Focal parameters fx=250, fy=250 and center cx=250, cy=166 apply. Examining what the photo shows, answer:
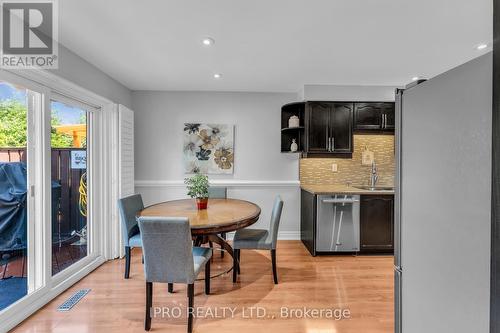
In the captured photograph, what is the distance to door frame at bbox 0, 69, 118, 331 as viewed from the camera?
6.98 feet

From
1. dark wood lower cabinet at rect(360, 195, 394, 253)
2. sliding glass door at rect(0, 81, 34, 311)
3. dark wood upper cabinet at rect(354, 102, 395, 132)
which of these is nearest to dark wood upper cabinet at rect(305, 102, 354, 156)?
dark wood upper cabinet at rect(354, 102, 395, 132)

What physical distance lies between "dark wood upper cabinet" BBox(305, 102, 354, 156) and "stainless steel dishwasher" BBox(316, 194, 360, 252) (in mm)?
789

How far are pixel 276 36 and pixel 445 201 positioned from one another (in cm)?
191

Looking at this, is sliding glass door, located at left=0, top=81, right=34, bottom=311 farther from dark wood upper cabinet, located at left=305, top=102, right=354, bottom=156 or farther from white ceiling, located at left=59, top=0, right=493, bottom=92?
dark wood upper cabinet, located at left=305, top=102, right=354, bottom=156

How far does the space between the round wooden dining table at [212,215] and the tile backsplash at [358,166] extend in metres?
1.63

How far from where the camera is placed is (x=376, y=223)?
11.2ft

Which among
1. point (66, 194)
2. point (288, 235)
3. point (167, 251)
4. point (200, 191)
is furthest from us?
point (288, 235)

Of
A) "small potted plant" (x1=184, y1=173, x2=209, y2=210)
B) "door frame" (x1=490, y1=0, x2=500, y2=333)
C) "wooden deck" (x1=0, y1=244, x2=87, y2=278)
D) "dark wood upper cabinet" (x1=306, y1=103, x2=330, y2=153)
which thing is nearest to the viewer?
"door frame" (x1=490, y1=0, x2=500, y2=333)

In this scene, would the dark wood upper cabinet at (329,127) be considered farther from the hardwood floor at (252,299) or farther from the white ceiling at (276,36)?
the hardwood floor at (252,299)

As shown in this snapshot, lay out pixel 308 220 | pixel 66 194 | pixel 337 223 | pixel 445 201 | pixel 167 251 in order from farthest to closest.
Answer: pixel 308 220, pixel 337 223, pixel 66 194, pixel 167 251, pixel 445 201

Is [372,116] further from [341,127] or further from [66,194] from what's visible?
[66,194]

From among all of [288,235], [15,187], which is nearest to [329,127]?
[288,235]

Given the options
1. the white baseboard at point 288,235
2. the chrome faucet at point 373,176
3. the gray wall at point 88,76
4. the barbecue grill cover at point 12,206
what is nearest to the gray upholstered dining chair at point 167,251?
the barbecue grill cover at point 12,206

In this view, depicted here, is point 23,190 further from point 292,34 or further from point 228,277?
point 292,34
